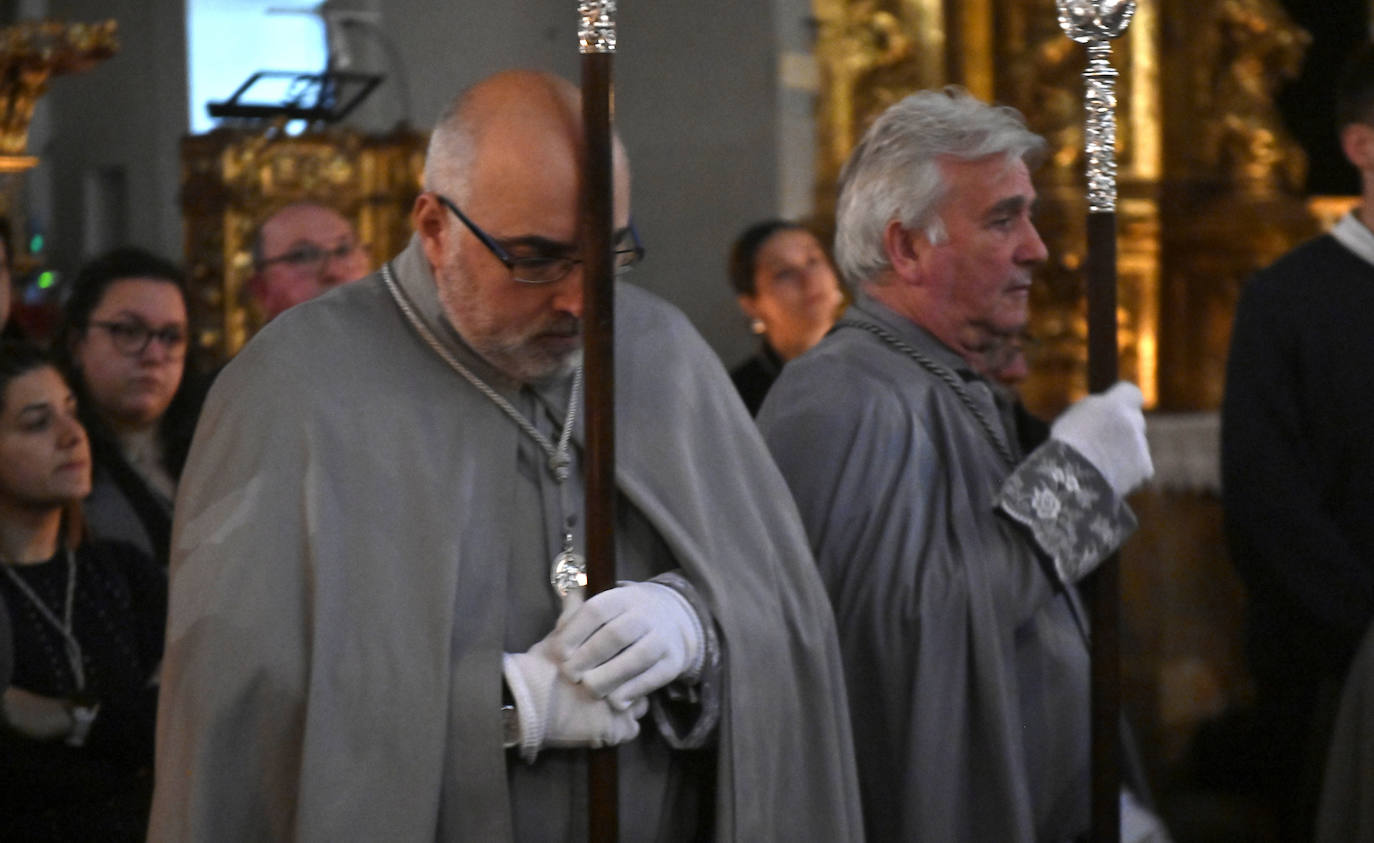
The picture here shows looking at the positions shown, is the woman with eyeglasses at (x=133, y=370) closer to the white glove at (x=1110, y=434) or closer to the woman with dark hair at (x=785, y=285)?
the woman with dark hair at (x=785, y=285)

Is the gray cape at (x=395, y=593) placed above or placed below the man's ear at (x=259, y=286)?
below

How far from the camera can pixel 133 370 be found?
158 inches

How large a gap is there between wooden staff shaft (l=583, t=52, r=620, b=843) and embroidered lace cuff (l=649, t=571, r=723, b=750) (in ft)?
0.47

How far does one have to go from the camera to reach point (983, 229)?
2.94 meters

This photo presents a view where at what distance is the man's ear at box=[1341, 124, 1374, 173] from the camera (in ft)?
13.9

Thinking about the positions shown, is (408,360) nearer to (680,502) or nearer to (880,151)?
(680,502)

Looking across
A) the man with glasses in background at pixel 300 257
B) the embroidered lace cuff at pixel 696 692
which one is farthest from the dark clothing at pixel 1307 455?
the man with glasses in background at pixel 300 257

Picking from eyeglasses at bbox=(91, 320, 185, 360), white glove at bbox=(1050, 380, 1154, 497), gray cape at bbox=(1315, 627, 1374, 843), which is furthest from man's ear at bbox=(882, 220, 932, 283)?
eyeglasses at bbox=(91, 320, 185, 360)

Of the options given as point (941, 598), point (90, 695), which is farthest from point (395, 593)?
point (90, 695)

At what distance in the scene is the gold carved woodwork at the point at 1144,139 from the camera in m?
6.33

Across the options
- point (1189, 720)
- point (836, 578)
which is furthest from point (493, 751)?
point (1189, 720)

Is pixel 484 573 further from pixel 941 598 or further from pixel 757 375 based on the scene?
pixel 757 375

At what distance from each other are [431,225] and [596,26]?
37cm

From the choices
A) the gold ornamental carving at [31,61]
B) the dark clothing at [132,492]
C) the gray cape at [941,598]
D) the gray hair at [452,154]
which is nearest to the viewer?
the gray hair at [452,154]
